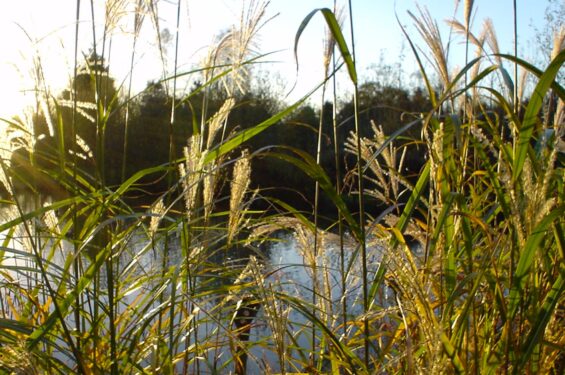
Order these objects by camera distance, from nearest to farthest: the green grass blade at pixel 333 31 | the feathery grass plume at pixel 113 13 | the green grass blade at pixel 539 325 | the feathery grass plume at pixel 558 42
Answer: the green grass blade at pixel 333 31, the green grass blade at pixel 539 325, the feathery grass plume at pixel 113 13, the feathery grass plume at pixel 558 42

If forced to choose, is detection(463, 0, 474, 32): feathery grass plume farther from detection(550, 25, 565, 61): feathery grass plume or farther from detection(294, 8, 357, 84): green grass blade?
detection(294, 8, 357, 84): green grass blade

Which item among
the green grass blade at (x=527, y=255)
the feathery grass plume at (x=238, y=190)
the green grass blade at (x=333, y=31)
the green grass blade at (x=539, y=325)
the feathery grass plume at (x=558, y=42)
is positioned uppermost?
the feathery grass plume at (x=558, y=42)

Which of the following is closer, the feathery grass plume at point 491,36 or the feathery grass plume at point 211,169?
the feathery grass plume at point 211,169

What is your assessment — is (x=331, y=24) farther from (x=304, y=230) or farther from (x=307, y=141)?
(x=307, y=141)

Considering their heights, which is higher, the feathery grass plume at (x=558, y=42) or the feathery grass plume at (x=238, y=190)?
the feathery grass plume at (x=558, y=42)

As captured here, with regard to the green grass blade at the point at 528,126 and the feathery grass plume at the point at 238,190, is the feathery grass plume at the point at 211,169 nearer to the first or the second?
the feathery grass plume at the point at 238,190

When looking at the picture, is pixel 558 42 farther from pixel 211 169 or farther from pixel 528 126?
pixel 211 169

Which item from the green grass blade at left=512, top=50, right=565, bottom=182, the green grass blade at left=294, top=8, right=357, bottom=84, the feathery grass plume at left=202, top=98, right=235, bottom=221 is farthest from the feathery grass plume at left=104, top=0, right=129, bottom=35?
the green grass blade at left=512, top=50, right=565, bottom=182

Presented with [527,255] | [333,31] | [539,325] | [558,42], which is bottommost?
[539,325]

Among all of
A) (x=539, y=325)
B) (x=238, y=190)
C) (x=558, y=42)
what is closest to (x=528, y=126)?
(x=539, y=325)

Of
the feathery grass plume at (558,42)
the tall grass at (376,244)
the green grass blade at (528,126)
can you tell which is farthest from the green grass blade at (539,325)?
the feathery grass plume at (558,42)

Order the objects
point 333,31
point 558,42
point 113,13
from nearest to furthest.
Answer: point 333,31 < point 113,13 < point 558,42

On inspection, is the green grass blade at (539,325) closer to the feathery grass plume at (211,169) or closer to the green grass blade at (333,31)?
the green grass blade at (333,31)

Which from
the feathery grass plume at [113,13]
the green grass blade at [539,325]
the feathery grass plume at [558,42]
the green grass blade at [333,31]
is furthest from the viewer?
the feathery grass plume at [558,42]
